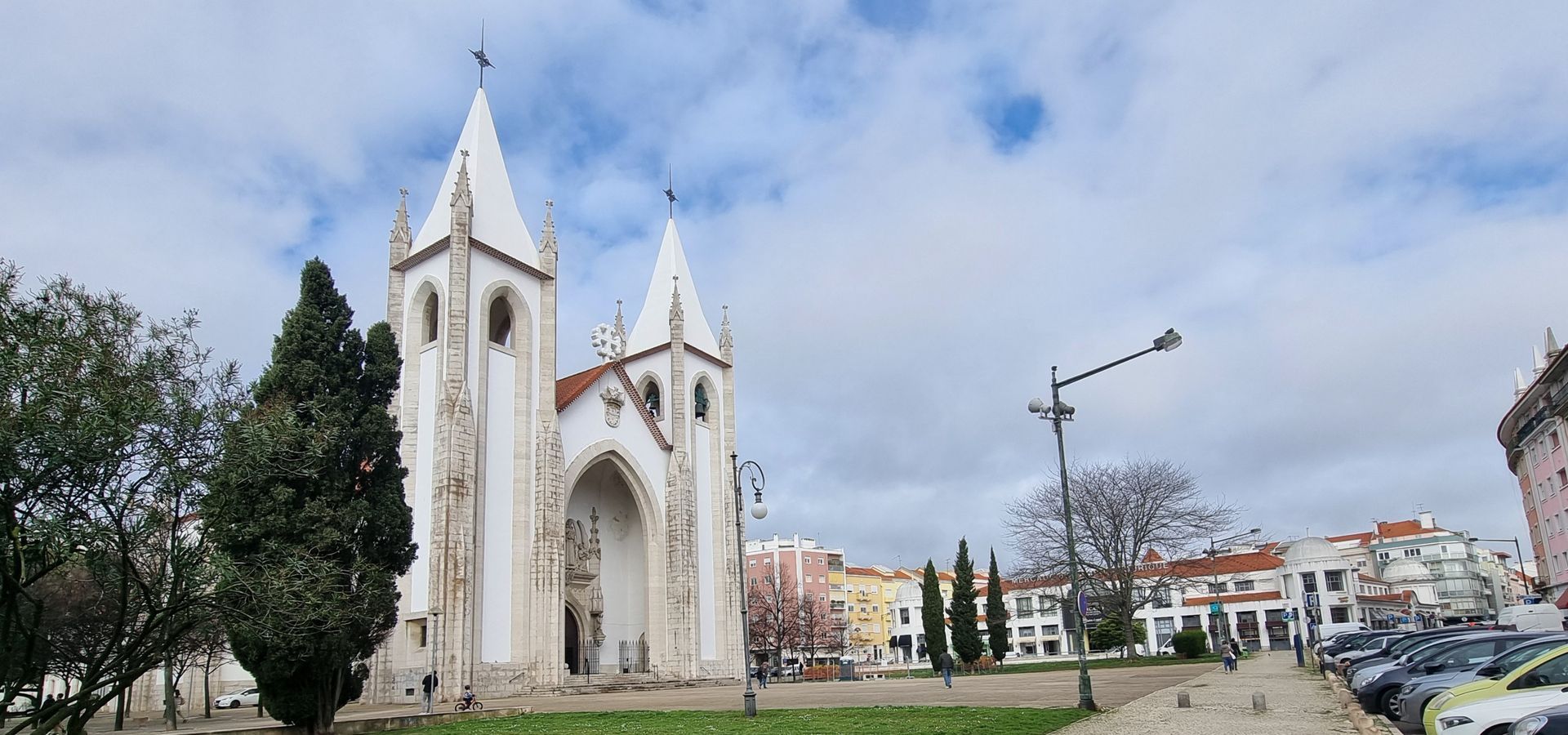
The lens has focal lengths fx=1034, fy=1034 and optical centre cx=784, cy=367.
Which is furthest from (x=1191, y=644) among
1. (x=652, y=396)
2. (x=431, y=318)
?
(x=431, y=318)

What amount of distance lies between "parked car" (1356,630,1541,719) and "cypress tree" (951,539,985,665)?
3439 centimetres

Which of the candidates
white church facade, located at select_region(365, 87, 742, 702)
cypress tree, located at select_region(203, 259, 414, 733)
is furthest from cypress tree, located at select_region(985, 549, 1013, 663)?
cypress tree, located at select_region(203, 259, 414, 733)

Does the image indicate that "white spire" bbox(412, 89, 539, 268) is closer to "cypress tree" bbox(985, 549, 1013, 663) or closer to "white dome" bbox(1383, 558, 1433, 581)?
"cypress tree" bbox(985, 549, 1013, 663)

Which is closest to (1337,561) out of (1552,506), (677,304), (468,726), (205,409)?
(1552,506)

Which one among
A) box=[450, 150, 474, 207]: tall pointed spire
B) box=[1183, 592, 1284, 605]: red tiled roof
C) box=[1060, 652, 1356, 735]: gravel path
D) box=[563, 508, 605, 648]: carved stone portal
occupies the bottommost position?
box=[1060, 652, 1356, 735]: gravel path

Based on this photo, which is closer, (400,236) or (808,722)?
(808,722)

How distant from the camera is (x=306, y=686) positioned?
68.0ft

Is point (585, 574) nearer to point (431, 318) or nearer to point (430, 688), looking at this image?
point (431, 318)

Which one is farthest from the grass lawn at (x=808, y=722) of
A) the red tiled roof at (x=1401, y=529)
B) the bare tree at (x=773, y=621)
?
the red tiled roof at (x=1401, y=529)

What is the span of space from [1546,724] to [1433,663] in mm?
8343

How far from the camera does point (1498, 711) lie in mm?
9977

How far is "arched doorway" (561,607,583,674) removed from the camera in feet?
139

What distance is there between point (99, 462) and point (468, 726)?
30.7 feet

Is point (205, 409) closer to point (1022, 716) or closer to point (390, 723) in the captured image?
point (390, 723)
